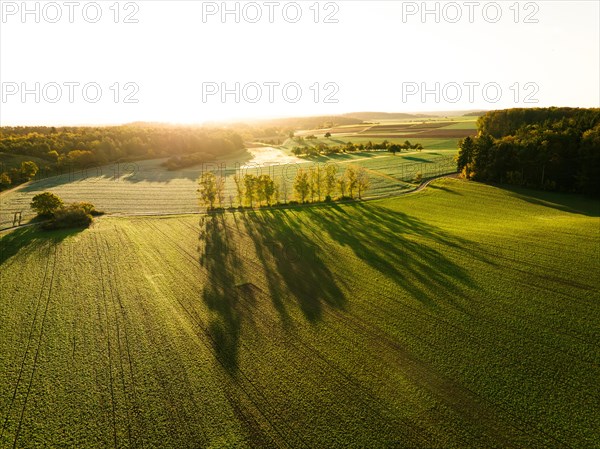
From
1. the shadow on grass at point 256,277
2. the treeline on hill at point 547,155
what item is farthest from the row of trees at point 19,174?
the treeline on hill at point 547,155

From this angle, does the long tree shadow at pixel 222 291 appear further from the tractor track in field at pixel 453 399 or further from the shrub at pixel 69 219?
the shrub at pixel 69 219

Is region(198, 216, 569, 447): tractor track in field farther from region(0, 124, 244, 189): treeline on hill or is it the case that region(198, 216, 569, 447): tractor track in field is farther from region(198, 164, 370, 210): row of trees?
region(0, 124, 244, 189): treeline on hill

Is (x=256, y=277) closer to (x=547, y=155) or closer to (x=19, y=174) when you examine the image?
(x=547, y=155)

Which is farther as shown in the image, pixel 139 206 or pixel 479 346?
pixel 139 206

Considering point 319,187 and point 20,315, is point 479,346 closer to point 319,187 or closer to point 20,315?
point 20,315

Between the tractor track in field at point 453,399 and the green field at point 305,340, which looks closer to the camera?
the tractor track in field at point 453,399

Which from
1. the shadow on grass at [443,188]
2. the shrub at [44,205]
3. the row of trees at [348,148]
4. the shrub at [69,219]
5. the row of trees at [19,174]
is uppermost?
the row of trees at [348,148]

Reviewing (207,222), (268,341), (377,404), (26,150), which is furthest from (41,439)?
(26,150)
